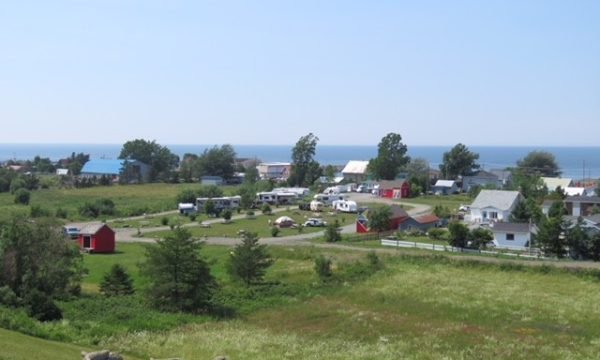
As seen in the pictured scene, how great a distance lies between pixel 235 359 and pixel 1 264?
16508mm

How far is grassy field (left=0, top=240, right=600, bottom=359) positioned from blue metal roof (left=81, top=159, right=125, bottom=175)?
85.6m

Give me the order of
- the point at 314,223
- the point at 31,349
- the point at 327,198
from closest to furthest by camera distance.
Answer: the point at 31,349
the point at 314,223
the point at 327,198

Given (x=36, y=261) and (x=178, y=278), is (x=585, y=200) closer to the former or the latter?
(x=178, y=278)

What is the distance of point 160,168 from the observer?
135875mm

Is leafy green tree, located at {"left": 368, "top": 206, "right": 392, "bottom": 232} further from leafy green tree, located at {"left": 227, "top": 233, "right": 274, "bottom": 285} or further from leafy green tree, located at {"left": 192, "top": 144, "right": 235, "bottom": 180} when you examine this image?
leafy green tree, located at {"left": 192, "top": 144, "right": 235, "bottom": 180}

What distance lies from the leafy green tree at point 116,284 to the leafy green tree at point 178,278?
6.72 ft

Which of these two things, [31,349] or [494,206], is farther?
[494,206]

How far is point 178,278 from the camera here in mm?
36906

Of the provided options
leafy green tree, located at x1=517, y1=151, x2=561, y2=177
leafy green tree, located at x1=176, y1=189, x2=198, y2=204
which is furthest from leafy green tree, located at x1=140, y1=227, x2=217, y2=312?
leafy green tree, located at x1=517, y1=151, x2=561, y2=177

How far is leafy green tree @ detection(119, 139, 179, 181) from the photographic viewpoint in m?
135

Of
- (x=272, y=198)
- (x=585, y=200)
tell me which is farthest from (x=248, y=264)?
(x=272, y=198)

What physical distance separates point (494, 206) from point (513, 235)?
15.2 metres

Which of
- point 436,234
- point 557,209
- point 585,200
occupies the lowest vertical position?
point 436,234

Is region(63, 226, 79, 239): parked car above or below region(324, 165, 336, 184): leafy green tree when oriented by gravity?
below
